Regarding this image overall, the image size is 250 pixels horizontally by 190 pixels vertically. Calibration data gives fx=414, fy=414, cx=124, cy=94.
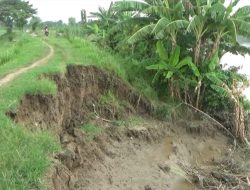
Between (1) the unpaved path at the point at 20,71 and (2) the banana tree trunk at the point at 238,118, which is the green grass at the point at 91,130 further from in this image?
(2) the banana tree trunk at the point at 238,118

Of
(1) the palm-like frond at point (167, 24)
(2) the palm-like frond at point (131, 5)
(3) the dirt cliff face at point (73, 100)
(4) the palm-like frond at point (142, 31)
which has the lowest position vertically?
(3) the dirt cliff face at point (73, 100)

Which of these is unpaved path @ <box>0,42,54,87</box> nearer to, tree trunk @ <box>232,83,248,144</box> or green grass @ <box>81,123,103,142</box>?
green grass @ <box>81,123,103,142</box>

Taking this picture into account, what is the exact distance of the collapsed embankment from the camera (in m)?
10.3

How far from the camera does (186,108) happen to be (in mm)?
16266

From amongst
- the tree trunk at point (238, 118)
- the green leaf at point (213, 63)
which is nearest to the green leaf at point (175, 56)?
the green leaf at point (213, 63)

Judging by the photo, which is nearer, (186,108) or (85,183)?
(85,183)

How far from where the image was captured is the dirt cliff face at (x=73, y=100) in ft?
34.9

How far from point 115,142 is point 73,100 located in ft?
6.24

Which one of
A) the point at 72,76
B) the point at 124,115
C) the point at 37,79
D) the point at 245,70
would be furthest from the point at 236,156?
the point at 245,70

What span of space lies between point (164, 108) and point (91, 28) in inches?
402

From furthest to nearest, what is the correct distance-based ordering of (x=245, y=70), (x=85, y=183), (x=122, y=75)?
1. (x=245, y=70)
2. (x=122, y=75)
3. (x=85, y=183)

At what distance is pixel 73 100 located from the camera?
13219mm

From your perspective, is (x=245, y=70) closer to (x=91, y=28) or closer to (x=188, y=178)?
(x=91, y=28)

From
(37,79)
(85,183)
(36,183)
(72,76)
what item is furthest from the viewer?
(72,76)
